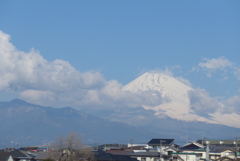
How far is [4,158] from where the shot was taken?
55.0 meters

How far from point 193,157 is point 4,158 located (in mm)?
21164

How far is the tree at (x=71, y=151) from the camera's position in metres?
49.9

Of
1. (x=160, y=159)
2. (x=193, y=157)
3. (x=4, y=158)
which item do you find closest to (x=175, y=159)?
(x=193, y=157)

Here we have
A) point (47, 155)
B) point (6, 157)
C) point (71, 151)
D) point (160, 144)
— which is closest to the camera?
point (71, 151)

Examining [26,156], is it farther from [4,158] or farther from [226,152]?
[226,152]

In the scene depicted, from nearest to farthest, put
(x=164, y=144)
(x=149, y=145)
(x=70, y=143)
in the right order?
(x=70, y=143)
(x=164, y=144)
(x=149, y=145)

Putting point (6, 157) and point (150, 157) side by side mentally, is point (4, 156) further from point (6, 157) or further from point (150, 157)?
point (150, 157)

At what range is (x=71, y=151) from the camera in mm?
50344

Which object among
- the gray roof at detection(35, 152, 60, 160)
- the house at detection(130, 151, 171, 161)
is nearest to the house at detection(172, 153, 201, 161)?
A: the house at detection(130, 151, 171, 161)

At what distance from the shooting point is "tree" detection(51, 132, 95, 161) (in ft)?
164

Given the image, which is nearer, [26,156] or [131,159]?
[131,159]

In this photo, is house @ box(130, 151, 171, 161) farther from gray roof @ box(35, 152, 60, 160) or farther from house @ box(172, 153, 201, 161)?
gray roof @ box(35, 152, 60, 160)

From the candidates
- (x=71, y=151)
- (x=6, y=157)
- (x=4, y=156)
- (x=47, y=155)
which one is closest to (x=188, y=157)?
(x=71, y=151)

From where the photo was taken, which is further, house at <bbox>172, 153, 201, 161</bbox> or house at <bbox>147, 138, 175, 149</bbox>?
house at <bbox>147, 138, 175, 149</bbox>
